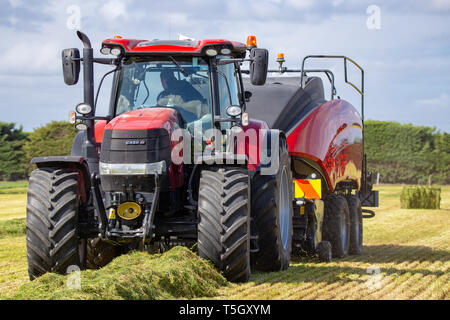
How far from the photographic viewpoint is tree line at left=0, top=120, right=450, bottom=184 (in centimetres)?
3728

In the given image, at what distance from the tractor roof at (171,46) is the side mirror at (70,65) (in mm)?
529

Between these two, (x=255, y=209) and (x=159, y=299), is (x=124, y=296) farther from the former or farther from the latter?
(x=255, y=209)

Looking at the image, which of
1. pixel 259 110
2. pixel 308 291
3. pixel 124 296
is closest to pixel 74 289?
pixel 124 296

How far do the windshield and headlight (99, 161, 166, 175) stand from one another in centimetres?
84

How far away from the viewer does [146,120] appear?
24.7 feet

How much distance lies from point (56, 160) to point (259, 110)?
4.75m

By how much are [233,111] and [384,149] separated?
116 feet

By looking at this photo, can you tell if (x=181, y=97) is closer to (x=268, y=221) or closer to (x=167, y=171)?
(x=167, y=171)

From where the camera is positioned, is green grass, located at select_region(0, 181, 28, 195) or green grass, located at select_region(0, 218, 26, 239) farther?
green grass, located at select_region(0, 181, 28, 195)

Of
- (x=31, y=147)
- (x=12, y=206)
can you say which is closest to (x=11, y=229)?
(x=12, y=206)

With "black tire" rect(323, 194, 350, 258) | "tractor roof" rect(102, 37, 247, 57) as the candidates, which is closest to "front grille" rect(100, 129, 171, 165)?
"tractor roof" rect(102, 37, 247, 57)

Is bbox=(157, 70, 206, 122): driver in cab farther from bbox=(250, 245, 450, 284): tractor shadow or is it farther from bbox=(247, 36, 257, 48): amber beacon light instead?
bbox=(250, 245, 450, 284): tractor shadow

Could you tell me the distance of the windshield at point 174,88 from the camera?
8.18 m

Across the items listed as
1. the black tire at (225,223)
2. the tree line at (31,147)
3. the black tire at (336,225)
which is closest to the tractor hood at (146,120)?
the black tire at (225,223)
